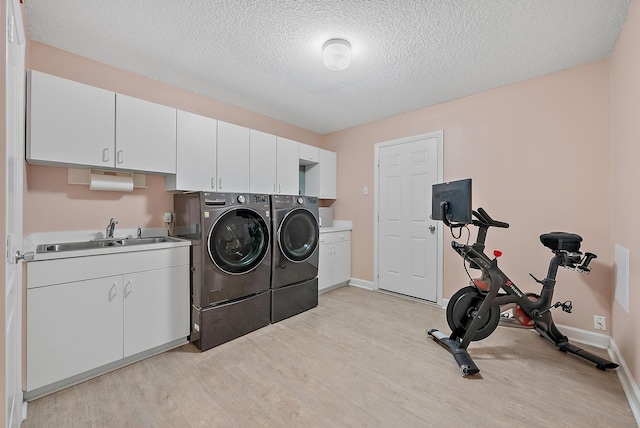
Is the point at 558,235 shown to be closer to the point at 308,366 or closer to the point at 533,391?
the point at 533,391

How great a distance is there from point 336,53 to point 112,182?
7.01 feet

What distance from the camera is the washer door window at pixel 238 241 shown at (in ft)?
7.79

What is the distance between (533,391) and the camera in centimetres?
175

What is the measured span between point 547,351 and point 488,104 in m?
2.41

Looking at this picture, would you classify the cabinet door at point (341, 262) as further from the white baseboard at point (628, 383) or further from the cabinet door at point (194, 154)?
the white baseboard at point (628, 383)

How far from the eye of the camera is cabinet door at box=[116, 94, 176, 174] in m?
2.20

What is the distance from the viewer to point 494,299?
7.00 ft

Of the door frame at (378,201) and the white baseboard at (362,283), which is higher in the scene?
the door frame at (378,201)

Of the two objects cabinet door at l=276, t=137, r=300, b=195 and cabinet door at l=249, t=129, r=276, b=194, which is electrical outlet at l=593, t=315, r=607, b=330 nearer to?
cabinet door at l=276, t=137, r=300, b=195

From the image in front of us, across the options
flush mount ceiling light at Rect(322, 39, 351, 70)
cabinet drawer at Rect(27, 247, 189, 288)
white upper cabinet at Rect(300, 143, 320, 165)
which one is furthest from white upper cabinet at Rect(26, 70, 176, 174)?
white upper cabinet at Rect(300, 143, 320, 165)

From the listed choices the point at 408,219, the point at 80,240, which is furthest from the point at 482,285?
the point at 80,240

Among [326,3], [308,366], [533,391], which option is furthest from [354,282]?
[326,3]

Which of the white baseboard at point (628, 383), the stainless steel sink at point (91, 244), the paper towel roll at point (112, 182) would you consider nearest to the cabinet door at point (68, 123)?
the paper towel roll at point (112, 182)

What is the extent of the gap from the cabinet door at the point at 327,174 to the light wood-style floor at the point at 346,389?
2.25 metres
